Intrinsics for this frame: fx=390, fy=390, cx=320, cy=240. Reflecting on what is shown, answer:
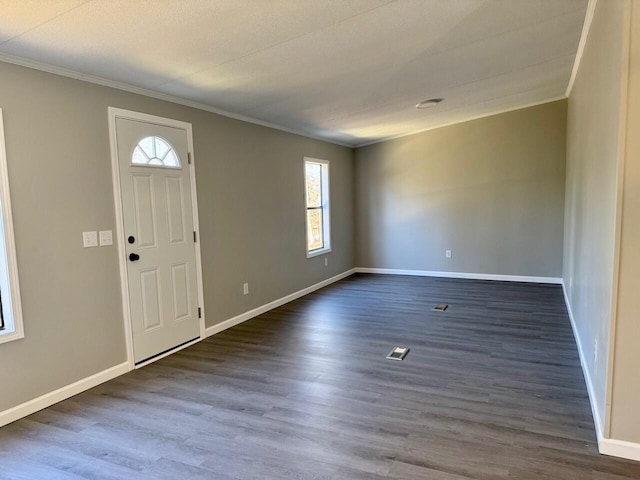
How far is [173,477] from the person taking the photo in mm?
1956

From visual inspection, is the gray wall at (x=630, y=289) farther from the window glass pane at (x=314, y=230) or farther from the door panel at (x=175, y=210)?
the window glass pane at (x=314, y=230)

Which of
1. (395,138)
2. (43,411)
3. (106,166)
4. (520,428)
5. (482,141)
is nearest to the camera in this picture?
(520,428)

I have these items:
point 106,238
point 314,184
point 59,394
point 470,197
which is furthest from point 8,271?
point 470,197

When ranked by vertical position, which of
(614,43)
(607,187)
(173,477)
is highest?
(614,43)

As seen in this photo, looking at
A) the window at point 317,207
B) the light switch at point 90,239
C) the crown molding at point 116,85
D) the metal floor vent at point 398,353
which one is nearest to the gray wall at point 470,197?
the window at point 317,207

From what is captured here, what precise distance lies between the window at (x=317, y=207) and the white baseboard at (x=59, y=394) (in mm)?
3264

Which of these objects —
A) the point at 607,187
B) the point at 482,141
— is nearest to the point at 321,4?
the point at 607,187

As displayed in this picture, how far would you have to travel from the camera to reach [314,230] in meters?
6.29

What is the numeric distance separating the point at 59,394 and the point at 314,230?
4125 mm

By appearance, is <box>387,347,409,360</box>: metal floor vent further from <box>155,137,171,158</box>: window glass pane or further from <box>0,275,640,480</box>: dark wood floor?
<box>155,137,171,158</box>: window glass pane

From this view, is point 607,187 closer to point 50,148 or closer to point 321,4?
point 321,4

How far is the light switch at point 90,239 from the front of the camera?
9.62ft

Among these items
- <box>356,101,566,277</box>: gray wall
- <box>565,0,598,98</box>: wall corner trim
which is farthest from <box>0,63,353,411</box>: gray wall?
<box>356,101,566,277</box>: gray wall

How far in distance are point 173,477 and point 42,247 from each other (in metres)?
1.78
